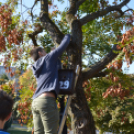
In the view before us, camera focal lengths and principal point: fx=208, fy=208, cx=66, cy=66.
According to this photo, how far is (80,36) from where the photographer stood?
5.01 meters

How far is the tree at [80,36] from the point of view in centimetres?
443

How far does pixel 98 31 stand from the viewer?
22.7ft

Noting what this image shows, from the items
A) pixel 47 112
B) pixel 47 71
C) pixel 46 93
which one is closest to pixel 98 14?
pixel 47 71

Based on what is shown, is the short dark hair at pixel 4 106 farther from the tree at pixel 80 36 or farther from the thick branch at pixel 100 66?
the thick branch at pixel 100 66

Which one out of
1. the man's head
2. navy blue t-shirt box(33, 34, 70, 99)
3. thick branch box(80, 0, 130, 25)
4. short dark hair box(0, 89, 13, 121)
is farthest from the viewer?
thick branch box(80, 0, 130, 25)

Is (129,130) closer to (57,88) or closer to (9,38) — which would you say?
(9,38)

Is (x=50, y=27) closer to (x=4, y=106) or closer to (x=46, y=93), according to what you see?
(x=46, y=93)

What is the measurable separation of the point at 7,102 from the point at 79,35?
12.7 ft

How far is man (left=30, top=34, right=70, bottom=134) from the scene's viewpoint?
8.19 feet

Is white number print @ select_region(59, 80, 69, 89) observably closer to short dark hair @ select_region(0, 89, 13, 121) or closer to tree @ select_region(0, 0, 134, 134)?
tree @ select_region(0, 0, 134, 134)

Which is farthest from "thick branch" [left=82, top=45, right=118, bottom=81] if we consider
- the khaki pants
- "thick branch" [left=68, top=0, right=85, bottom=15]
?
the khaki pants

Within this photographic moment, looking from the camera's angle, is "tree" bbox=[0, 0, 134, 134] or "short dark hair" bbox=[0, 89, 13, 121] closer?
"short dark hair" bbox=[0, 89, 13, 121]

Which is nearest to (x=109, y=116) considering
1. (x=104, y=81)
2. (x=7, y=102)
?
(x=104, y=81)

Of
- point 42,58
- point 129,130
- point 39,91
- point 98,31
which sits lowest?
point 129,130
